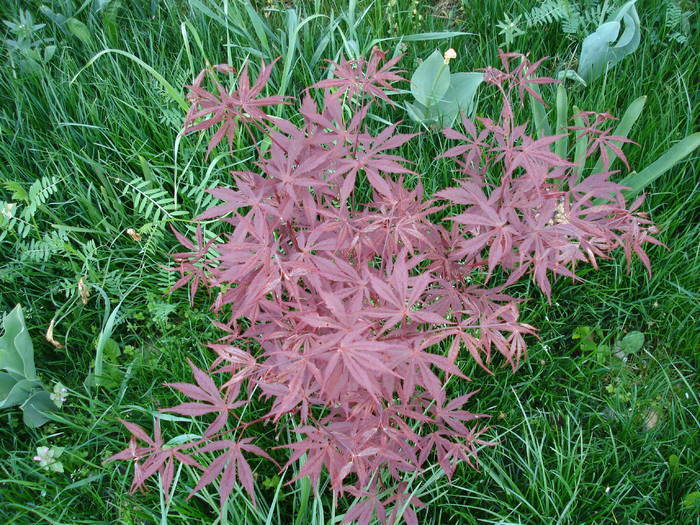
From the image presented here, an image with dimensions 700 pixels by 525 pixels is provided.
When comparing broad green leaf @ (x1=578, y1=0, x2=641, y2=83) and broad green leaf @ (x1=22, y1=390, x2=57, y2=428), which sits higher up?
broad green leaf @ (x1=578, y1=0, x2=641, y2=83)

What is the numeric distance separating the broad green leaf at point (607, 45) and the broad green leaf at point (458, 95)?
387 mm

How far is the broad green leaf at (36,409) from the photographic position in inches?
64.9

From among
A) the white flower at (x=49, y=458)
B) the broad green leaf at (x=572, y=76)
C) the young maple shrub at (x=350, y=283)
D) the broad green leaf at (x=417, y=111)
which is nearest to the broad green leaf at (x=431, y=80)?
the broad green leaf at (x=417, y=111)

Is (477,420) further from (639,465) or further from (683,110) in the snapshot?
(683,110)

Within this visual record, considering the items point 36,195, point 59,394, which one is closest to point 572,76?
point 36,195

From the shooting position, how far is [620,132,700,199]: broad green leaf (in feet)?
5.58

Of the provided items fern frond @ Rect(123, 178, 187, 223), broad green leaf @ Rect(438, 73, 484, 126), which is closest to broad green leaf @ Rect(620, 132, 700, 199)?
broad green leaf @ Rect(438, 73, 484, 126)

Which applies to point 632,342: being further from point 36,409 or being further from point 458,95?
point 36,409

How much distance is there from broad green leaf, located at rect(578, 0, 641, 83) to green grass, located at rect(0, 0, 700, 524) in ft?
Answer: 0.25

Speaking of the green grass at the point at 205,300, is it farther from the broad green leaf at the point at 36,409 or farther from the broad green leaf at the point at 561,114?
the broad green leaf at the point at 561,114

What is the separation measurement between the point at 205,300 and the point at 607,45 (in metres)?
1.50

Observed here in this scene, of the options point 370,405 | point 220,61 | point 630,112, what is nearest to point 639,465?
point 370,405

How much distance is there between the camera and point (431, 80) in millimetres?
1933

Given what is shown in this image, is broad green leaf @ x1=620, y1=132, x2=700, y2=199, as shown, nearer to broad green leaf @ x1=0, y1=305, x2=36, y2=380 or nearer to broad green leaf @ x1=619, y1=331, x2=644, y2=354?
broad green leaf @ x1=619, y1=331, x2=644, y2=354
